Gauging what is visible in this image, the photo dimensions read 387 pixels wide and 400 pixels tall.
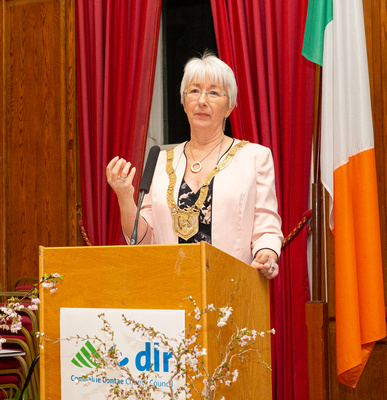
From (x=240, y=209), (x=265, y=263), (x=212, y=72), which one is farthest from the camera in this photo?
(x=212, y=72)

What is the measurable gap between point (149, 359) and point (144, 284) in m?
0.19

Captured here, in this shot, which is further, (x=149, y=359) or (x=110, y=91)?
(x=110, y=91)

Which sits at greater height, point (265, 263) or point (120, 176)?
point (120, 176)

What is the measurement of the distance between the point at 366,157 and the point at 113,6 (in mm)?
2235

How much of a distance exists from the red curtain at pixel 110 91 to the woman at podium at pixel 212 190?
66.7 inches

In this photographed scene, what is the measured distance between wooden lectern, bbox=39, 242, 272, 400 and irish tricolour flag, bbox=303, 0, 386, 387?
1.30m

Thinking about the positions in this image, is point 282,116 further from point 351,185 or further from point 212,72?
point 212,72

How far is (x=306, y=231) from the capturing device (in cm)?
370

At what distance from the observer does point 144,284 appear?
1608 millimetres

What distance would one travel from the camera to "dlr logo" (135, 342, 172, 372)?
154cm

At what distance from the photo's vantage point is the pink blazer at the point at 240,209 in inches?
90.4

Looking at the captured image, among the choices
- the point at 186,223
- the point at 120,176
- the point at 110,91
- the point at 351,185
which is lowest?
the point at 186,223

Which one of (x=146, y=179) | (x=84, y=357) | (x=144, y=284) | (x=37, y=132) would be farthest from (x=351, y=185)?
(x=37, y=132)

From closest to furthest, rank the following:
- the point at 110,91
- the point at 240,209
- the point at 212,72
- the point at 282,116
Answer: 1. the point at 240,209
2. the point at 212,72
3. the point at 282,116
4. the point at 110,91
